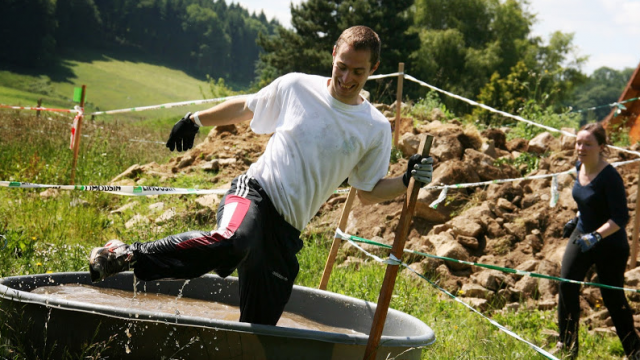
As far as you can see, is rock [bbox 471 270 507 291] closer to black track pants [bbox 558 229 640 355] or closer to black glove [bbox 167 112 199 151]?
black track pants [bbox 558 229 640 355]

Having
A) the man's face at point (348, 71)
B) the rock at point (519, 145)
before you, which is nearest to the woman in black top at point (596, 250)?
the man's face at point (348, 71)

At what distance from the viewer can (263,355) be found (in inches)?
131

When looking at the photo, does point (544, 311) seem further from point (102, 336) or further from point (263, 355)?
point (102, 336)

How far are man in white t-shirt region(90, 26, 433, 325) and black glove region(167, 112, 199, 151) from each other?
1.17 feet

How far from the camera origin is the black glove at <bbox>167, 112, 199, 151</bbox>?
3846 mm

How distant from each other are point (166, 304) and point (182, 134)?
5.00 ft

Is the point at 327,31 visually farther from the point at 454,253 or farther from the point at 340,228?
the point at 340,228

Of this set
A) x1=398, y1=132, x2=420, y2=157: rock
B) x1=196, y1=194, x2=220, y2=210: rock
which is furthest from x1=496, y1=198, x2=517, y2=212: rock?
x1=196, y1=194, x2=220, y2=210: rock

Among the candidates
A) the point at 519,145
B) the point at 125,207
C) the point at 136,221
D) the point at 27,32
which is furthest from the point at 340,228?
the point at 27,32

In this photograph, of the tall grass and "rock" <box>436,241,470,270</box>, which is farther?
"rock" <box>436,241,470,270</box>

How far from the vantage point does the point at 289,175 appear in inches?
140

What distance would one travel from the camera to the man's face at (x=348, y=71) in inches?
140

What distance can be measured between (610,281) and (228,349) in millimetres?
Result: 3754

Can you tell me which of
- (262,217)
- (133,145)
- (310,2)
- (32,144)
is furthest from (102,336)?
(310,2)
